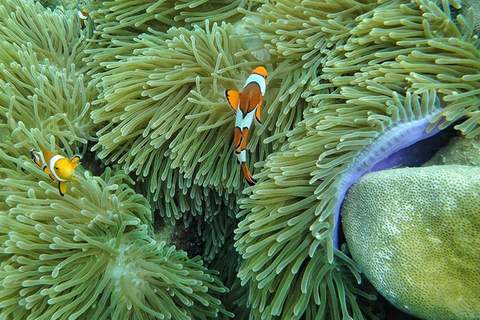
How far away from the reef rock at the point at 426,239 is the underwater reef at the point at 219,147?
0.12 m

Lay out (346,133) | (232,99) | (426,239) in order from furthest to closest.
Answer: (232,99), (346,133), (426,239)

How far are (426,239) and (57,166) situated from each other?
122 centimetres

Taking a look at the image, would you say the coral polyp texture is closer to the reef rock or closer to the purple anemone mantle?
the purple anemone mantle

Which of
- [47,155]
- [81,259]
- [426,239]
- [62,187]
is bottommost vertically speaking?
[426,239]

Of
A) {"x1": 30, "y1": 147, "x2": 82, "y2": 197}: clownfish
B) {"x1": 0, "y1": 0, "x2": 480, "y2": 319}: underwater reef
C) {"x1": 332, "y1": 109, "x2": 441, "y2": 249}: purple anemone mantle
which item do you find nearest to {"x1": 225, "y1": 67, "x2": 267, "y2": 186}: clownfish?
{"x1": 0, "y1": 0, "x2": 480, "y2": 319}: underwater reef

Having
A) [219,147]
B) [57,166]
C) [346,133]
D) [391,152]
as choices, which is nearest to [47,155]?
[57,166]

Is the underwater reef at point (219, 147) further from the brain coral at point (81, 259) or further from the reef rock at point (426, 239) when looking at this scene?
the reef rock at point (426, 239)

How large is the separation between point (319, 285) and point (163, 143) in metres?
0.87

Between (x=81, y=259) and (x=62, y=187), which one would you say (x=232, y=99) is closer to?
(x=62, y=187)

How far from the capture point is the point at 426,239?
3.15 ft

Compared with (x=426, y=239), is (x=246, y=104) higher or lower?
higher

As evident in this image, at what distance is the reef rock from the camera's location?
0.91 meters

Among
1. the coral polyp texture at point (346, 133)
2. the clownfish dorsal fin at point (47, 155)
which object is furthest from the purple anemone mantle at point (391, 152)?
the clownfish dorsal fin at point (47, 155)

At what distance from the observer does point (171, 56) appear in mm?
1503
